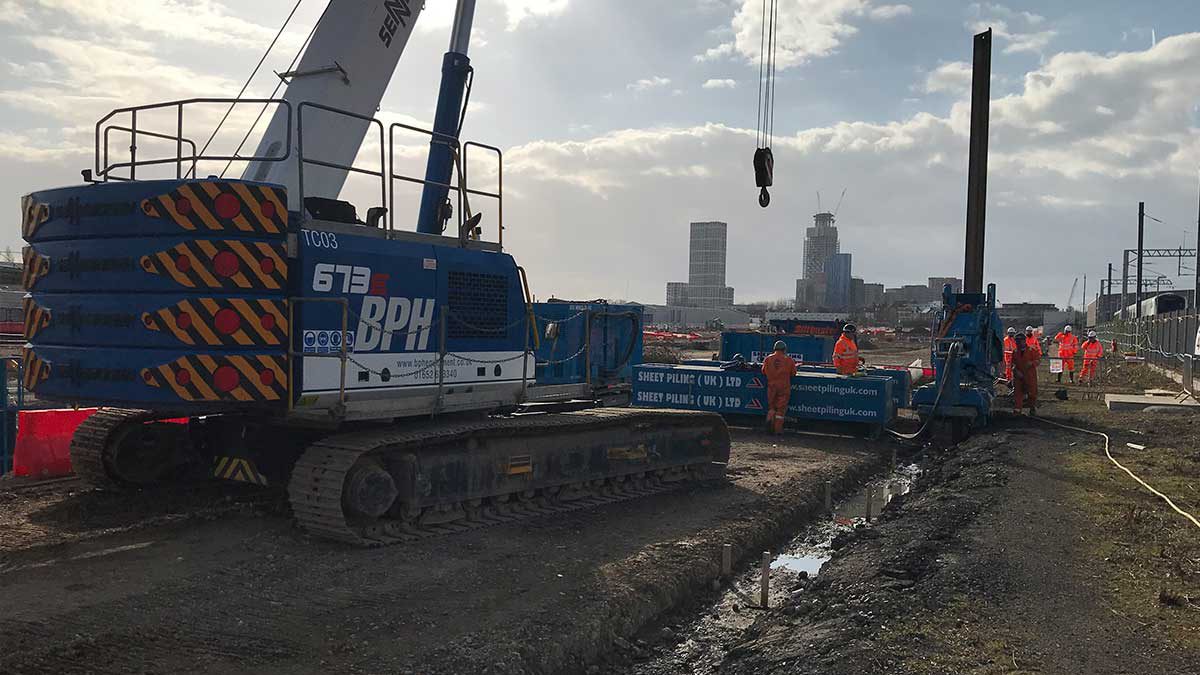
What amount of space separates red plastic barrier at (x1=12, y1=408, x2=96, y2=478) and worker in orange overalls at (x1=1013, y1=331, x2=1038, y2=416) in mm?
15751

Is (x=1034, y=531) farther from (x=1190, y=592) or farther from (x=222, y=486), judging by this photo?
(x=222, y=486)

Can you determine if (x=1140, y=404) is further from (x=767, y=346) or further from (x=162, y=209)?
(x=162, y=209)

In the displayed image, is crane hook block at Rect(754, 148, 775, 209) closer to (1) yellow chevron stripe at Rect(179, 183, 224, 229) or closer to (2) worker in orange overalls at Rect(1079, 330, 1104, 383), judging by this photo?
(1) yellow chevron stripe at Rect(179, 183, 224, 229)

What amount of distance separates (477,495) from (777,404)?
25.4 feet

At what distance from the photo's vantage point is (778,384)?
48.4 ft

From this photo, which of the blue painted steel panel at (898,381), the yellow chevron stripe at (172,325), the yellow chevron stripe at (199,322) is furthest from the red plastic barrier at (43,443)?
the blue painted steel panel at (898,381)

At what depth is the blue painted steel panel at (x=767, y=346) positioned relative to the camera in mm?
22016

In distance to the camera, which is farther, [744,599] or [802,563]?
[802,563]

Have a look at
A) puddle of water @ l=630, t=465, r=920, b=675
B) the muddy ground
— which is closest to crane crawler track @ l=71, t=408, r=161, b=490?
puddle of water @ l=630, t=465, r=920, b=675

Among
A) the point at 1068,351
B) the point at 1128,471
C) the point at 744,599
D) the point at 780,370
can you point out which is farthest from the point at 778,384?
the point at 1068,351

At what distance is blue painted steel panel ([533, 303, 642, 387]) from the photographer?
663 inches

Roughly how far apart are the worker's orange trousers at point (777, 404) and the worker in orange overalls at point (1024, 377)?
18.0ft

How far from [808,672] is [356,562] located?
3627 mm

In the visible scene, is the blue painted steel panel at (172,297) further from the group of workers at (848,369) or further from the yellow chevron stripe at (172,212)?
the group of workers at (848,369)
